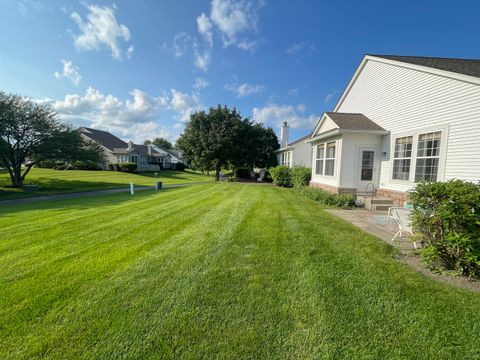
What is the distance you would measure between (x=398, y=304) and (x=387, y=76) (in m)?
10.8

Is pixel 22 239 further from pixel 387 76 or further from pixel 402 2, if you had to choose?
pixel 402 2

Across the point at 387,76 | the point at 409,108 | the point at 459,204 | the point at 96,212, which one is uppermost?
the point at 387,76

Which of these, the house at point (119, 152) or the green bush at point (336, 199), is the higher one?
the house at point (119, 152)

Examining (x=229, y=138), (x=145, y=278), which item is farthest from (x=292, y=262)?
(x=229, y=138)

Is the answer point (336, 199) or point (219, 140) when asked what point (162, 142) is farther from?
point (336, 199)

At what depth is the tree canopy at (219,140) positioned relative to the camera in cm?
2364

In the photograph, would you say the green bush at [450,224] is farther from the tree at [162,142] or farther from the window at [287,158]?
the tree at [162,142]

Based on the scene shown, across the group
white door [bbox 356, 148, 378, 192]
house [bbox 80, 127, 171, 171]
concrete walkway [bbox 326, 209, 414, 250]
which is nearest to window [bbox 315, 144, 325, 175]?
white door [bbox 356, 148, 378, 192]

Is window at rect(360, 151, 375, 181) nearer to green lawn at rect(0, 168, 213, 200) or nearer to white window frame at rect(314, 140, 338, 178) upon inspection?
white window frame at rect(314, 140, 338, 178)

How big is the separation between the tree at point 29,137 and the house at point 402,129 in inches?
799

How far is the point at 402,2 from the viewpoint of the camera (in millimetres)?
10359

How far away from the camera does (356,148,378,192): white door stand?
406 inches

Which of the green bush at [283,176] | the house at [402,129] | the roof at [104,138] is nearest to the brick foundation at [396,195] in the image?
the house at [402,129]

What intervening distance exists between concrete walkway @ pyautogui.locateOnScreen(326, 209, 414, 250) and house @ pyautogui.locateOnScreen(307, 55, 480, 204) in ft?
8.05
